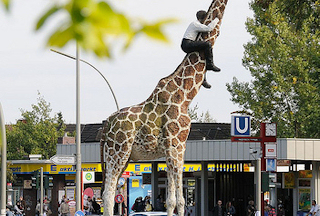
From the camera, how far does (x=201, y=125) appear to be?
6353 centimetres

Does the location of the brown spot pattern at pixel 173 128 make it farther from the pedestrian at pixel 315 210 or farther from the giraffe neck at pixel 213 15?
the pedestrian at pixel 315 210

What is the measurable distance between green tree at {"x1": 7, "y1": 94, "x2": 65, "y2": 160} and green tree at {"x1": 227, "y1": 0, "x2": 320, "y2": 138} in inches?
806

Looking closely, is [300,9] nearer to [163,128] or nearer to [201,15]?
[201,15]

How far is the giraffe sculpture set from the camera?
15070mm

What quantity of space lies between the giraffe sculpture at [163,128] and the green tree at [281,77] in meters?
28.7

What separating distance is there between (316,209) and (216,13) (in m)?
14.4

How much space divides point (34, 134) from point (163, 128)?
47058 mm

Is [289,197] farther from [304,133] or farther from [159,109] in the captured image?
[159,109]

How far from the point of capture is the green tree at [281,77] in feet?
143

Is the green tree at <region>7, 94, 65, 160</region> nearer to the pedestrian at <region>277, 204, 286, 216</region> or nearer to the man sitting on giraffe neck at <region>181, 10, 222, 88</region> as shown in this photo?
the pedestrian at <region>277, 204, 286, 216</region>

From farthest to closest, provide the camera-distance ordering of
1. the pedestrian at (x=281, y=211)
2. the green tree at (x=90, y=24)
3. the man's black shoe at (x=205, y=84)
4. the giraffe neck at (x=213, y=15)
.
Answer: the pedestrian at (x=281, y=211) → the man's black shoe at (x=205, y=84) → the giraffe neck at (x=213, y=15) → the green tree at (x=90, y=24)

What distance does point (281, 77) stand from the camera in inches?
1726

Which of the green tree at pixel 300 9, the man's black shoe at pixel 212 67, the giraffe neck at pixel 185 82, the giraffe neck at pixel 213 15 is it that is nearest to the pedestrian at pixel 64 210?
the green tree at pixel 300 9

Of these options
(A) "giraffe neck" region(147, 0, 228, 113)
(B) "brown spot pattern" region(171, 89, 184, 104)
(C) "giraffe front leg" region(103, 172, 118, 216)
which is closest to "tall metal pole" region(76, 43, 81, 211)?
(C) "giraffe front leg" region(103, 172, 118, 216)
